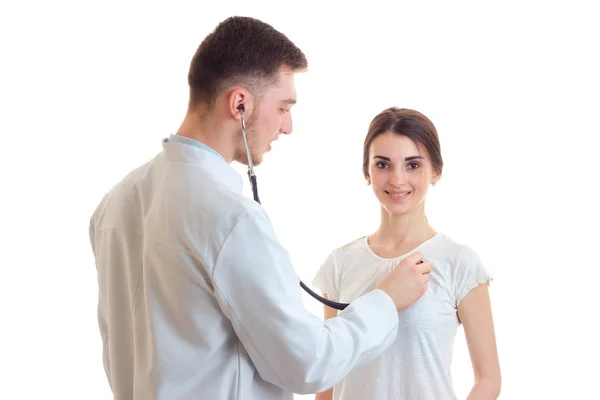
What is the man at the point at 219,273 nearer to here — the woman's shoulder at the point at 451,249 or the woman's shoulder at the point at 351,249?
the woman's shoulder at the point at 451,249

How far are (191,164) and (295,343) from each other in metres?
0.49

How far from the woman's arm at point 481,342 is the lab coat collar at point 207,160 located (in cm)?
80

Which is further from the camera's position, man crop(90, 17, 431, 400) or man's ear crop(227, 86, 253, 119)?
man's ear crop(227, 86, 253, 119)

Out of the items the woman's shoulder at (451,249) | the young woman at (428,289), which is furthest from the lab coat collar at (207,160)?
the woman's shoulder at (451,249)

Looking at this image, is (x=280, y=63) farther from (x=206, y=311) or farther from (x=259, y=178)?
(x=259, y=178)

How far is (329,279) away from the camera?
2.43 metres

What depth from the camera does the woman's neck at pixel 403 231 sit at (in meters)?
2.29

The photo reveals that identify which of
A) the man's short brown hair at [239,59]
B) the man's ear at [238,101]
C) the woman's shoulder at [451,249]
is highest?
the man's short brown hair at [239,59]

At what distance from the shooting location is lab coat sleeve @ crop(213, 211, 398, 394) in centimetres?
166

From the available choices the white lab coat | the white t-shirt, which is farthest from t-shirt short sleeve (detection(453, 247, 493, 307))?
the white lab coat

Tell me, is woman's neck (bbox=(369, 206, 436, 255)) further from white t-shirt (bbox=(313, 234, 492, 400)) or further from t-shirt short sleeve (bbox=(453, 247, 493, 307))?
t-shirt short sleeve (bbox=(453, 247, 493, 307))

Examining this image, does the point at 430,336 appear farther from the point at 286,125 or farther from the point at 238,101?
the point at 238,101

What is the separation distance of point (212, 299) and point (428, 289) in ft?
2.45

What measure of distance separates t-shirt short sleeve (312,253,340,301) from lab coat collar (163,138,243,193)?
698mm
